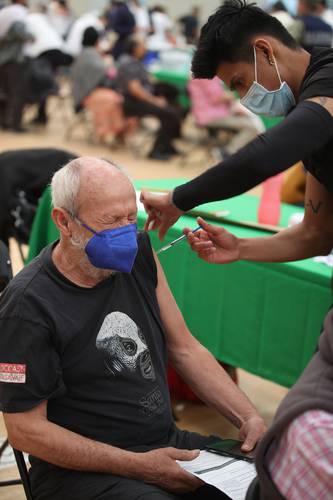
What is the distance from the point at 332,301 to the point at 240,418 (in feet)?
2.45

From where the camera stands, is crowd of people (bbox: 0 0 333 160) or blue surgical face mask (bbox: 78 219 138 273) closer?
blue surgical face mask (bbox: 78 219 138 273)

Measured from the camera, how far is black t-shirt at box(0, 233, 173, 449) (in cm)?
161

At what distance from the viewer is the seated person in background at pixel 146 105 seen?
884 centimetres

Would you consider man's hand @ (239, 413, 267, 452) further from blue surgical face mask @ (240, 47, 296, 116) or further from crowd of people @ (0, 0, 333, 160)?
crowd of people @ (0, 0, 333, 160)

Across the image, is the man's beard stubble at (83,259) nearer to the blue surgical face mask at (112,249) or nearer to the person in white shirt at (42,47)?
the blue surgical face mask at (112,249)

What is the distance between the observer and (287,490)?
3.72 feet

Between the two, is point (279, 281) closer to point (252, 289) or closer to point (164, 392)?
point (252, 289)

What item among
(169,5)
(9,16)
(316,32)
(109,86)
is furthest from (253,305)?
(169,5)

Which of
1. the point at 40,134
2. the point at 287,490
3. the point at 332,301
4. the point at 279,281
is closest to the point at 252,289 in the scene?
the point at 279,281

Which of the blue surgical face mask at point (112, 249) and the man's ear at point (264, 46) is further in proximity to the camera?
the man's ear at point (264, 46)

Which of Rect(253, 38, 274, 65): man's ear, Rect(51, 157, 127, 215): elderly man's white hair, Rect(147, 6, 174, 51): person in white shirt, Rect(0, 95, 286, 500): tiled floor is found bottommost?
Rect(147, 6, 174, 51): person in white shirt

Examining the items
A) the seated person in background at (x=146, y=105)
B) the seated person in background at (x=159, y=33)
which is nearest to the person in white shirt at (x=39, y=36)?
the seated person in background at (x=146, y=105)

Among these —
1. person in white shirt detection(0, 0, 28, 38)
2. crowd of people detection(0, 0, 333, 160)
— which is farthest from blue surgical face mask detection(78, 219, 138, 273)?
person in white shirt detection(0, 0, 28, 38)

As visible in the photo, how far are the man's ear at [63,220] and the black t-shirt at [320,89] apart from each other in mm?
580
